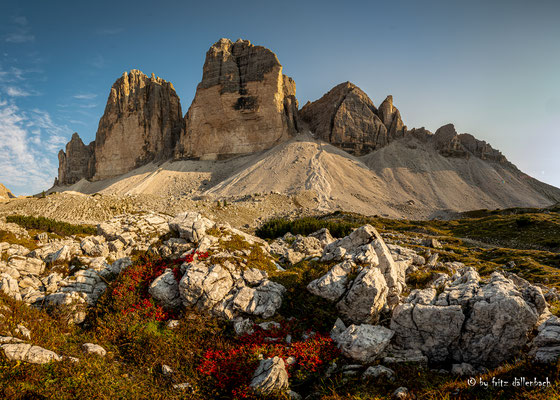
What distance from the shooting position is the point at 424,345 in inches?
281

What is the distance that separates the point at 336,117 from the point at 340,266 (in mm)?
75770

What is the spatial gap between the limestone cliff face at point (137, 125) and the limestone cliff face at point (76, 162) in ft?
39.9

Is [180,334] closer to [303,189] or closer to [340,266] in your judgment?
[340,266]

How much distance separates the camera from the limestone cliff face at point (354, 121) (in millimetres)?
78062

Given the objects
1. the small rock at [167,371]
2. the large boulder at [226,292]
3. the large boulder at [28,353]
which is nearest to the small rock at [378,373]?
the large boulder at [226,292]

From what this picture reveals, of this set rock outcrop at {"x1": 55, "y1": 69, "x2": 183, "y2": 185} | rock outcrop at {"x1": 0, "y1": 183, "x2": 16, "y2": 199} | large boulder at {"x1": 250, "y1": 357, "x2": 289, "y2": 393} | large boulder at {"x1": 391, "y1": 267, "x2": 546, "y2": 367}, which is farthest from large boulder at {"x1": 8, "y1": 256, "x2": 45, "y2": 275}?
rock outcrop at {"x1": 55, "y1": 69, "x2": 183, "y2": 185}

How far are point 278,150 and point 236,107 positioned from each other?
1772cm

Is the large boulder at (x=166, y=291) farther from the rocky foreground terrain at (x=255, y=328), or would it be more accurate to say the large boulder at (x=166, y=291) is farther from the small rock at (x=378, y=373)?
the small rock at (x=378, y=373)

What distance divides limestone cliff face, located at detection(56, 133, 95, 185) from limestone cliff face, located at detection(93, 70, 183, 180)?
12.2 meters

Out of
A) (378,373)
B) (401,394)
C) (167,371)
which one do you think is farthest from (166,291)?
(401,394)

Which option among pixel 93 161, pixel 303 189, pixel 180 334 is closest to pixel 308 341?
pixel 180 334

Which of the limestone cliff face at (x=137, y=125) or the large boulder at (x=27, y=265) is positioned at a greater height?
the limestone cliff face at (x=137, y=125)

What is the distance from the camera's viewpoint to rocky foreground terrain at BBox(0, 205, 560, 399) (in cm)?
585

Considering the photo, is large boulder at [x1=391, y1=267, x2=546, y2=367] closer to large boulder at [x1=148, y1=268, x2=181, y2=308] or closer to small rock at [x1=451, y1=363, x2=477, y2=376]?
small rock at [x1=451, y1=363, x2=477, y2=376]
